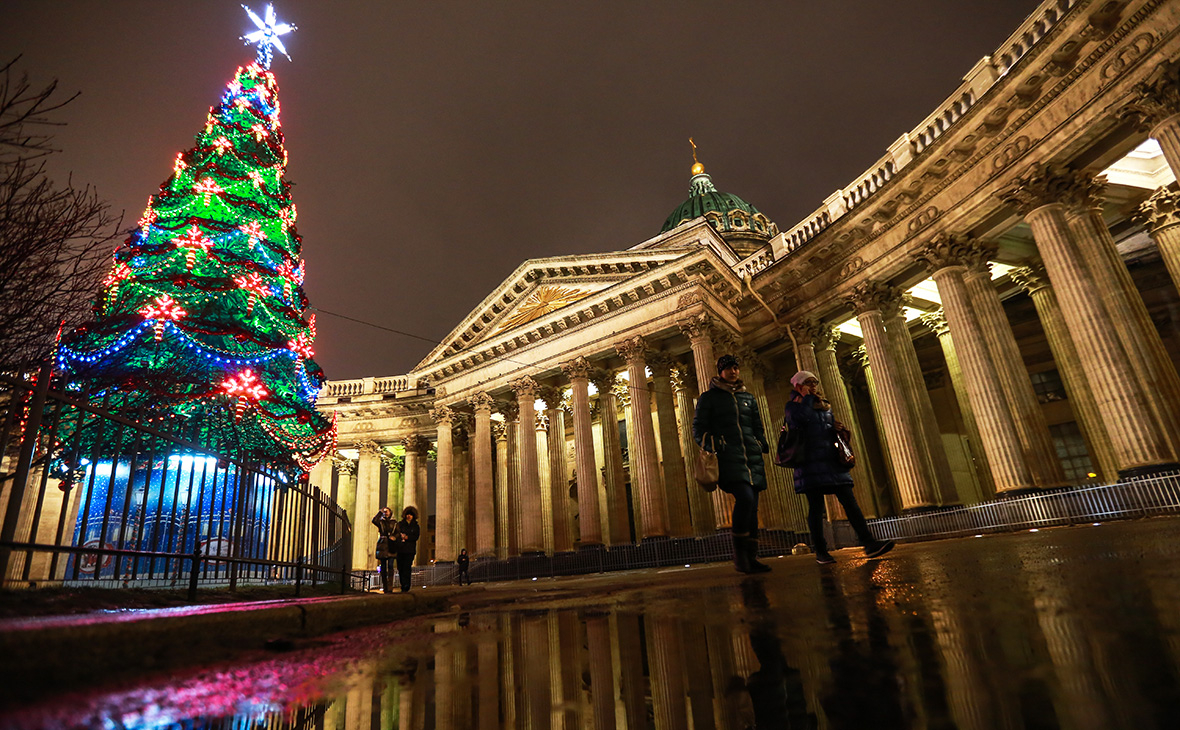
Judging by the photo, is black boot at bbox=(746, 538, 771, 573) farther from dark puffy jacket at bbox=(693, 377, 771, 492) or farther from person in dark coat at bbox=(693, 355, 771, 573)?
dark puffy jacket at bbox=(693, 377, 771, 492)

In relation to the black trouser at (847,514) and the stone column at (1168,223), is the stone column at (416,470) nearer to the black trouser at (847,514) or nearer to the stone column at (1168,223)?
the black trouser at (847,514)

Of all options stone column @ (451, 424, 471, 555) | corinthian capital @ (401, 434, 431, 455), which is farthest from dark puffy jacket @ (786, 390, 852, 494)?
corinthian capital @ (401, 434, 431, 455)

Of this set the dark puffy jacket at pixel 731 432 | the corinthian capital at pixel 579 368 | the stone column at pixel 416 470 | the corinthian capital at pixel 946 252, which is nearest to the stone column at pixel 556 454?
the corinthian capital at pixel 579 368

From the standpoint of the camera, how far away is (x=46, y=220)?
16.5ft

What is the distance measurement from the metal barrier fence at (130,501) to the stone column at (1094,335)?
44.3ft

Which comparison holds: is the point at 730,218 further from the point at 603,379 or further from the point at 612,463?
the point at 612,463

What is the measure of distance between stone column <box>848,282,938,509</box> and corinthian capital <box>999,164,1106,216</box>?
3.96 meters

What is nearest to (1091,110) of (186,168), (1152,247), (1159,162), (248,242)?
(1159,162)

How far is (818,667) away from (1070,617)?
793mm

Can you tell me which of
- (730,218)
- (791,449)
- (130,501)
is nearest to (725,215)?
(730,218)

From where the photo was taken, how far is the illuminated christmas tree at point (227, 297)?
9.48 m

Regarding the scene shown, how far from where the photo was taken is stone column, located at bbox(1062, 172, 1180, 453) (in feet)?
32.8

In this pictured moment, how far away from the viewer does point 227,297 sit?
11234 millimetres

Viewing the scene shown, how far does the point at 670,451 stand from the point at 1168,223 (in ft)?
44.6
